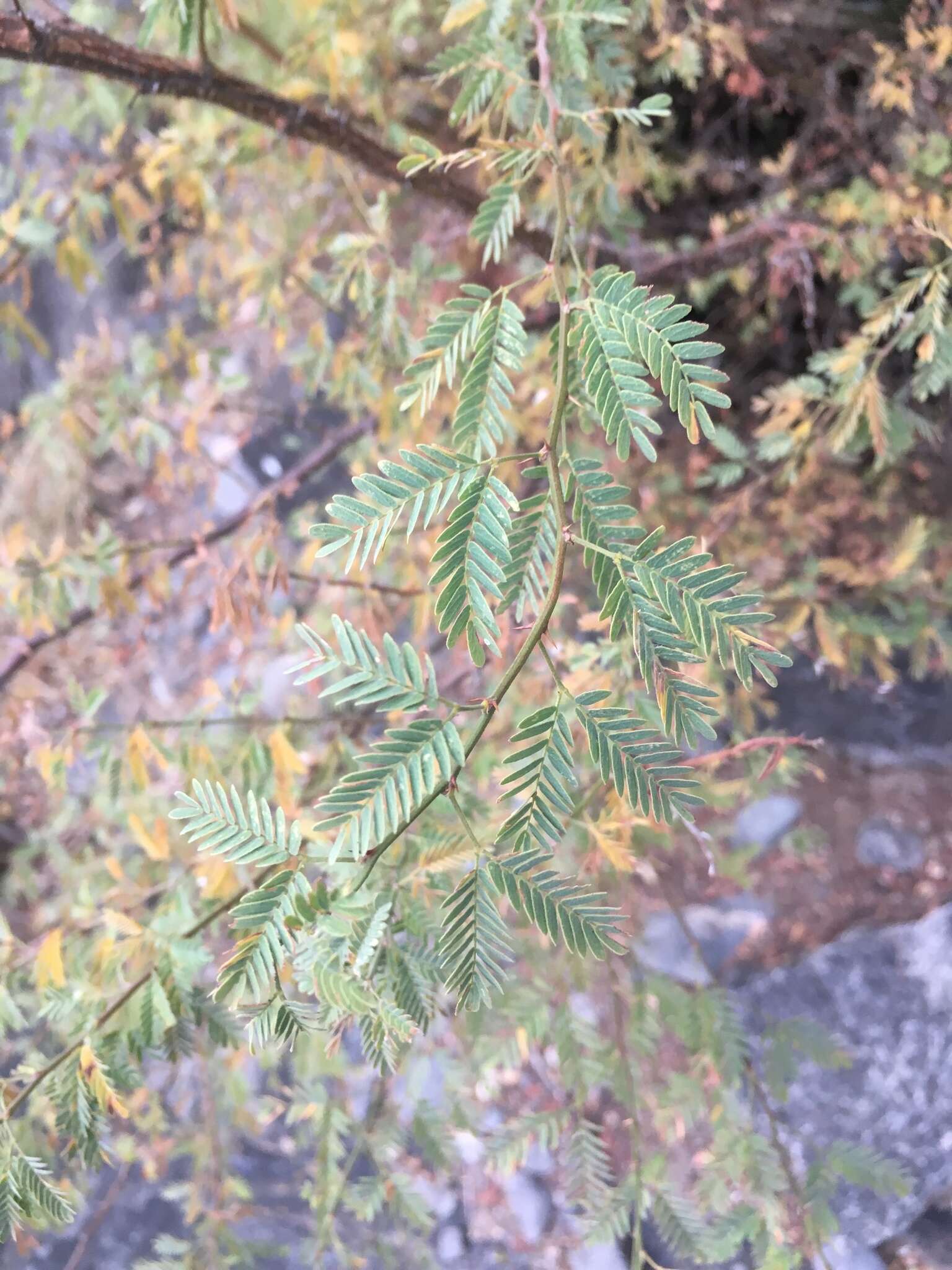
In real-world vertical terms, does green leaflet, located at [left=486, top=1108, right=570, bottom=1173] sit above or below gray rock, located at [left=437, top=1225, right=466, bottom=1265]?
above

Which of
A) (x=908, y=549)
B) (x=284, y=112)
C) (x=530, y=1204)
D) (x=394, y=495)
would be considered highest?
(x=284, y=112)

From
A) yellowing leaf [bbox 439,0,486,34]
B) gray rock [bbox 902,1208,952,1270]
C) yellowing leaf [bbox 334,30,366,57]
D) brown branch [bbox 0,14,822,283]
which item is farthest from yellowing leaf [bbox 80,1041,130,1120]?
gray rock [bbox 902,1208,952,1270]

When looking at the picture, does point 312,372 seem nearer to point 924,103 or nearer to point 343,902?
point 924,103

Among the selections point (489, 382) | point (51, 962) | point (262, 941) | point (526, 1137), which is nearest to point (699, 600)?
point (489, 382)

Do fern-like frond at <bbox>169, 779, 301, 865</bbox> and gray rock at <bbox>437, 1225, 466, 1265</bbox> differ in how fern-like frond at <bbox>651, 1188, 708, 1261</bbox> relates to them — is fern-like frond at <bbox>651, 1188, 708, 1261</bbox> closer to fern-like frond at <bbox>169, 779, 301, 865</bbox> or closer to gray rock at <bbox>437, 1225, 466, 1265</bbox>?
fern-like frond at <bbox>169, 779, 301, 865</bbox>

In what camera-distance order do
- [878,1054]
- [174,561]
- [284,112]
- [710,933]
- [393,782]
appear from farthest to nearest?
[710,933] < [878,1054] < [174,561] < [284,112] < [393,782]

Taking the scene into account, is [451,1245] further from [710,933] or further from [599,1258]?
[710,933]

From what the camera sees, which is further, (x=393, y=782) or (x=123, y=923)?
(x=123, y=923)
